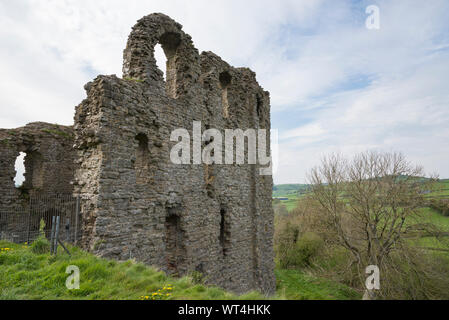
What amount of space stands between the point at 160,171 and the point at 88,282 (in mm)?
3687

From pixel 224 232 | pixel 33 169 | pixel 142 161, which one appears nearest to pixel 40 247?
pixel 142 161

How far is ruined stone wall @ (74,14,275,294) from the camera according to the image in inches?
245

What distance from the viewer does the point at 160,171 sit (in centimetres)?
754

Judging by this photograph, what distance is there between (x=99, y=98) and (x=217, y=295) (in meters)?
5.05

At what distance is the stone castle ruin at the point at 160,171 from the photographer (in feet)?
20.6

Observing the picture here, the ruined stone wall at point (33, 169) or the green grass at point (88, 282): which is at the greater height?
the ruined stone wall at point (33, 169)

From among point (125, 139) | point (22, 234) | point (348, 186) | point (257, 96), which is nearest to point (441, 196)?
point (348, 186)

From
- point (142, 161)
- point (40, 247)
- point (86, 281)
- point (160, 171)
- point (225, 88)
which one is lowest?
point (86, 281)

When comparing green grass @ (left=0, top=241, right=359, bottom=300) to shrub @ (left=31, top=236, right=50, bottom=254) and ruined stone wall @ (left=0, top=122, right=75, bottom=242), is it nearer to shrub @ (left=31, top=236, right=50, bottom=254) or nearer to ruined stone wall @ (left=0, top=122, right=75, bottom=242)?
shrub @ (left=31, top=236, right=50, bottom=254)

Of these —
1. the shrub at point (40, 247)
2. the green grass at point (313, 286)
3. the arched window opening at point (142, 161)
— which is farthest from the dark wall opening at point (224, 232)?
the green grass at point (313, 286)

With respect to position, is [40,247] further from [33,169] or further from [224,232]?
[33,169]

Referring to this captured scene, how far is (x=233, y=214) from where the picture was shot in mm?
10844

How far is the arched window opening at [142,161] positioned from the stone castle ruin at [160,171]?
30 mm

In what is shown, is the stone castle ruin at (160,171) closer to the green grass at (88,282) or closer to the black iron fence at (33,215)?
the black iron fence at (33,215)
